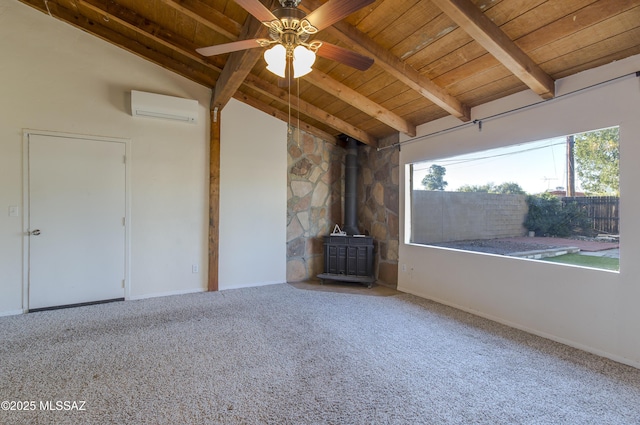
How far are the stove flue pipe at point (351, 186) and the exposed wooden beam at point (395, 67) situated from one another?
1.98 m

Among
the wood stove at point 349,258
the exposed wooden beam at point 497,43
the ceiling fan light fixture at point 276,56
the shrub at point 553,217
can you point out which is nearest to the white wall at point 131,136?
the wood stove at point 349,258

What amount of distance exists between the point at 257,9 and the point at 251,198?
10.4 ft

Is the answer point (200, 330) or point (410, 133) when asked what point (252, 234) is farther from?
point (410, 133)

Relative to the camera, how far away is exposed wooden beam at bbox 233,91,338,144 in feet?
14.9

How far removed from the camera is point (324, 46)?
80.0 inches

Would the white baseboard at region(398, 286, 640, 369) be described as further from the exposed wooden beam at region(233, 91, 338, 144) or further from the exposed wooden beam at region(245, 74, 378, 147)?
the exposed wooden beam at region(233, 91, 338, 144)

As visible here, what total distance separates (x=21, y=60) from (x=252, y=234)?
3.41m

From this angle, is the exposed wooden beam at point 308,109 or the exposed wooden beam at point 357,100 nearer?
the exposed wooden beam at point 357,100

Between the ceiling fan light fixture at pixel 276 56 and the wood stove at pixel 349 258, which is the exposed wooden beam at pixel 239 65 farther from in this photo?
the wood stove at pixel 349 258

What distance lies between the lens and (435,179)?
4203 mm

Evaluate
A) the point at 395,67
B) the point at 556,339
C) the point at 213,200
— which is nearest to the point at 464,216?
the point at 556,339

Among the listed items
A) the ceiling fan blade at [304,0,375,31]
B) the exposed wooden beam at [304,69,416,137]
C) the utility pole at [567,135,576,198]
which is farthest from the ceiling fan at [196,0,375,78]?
the utility pole at [567,135,576,198]

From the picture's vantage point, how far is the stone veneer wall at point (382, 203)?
4.64m

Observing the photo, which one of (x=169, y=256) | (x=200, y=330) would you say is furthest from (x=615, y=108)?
(x=169, y=256)
